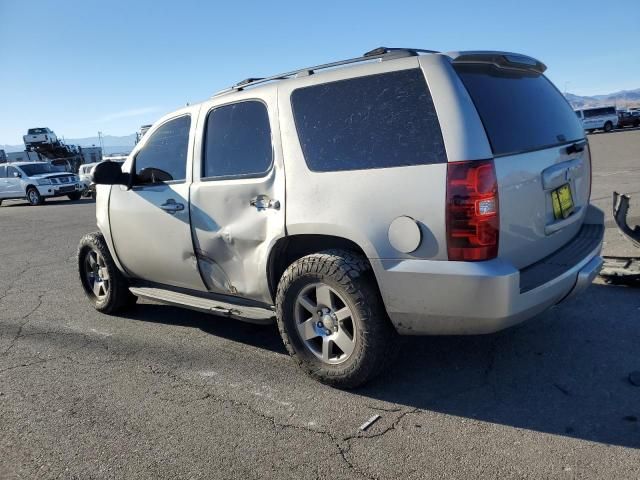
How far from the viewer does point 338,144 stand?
3.14m

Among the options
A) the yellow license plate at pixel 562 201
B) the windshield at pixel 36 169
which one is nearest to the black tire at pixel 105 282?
the yellow license plate at pixel 562 201

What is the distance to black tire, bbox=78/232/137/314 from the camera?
4.89 m

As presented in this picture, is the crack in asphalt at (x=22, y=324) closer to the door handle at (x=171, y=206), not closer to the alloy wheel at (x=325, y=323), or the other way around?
the door handle at (x=171, y=206)

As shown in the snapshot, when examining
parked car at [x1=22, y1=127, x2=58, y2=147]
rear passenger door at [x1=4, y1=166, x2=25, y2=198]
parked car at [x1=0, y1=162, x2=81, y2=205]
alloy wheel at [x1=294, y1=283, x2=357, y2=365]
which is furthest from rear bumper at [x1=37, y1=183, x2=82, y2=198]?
parked car at [x1=22, y1=127, x2=58, y2=147]

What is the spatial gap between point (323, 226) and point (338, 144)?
0.49 m

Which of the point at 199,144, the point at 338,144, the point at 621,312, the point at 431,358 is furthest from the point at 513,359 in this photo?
the point at 199,144

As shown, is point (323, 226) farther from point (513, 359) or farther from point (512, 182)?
point (513, 359)

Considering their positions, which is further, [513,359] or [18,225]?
[18,225]

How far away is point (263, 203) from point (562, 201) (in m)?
1.87

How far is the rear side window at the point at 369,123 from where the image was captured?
2.83 m

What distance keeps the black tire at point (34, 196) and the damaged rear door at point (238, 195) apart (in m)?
19.8

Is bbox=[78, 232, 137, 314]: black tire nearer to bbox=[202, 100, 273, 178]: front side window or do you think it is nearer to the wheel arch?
bbox=[202, 100, 273, 178]: front side window

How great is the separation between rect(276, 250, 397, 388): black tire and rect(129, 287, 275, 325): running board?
0.28 m

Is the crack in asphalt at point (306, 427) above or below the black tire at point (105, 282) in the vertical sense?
below
